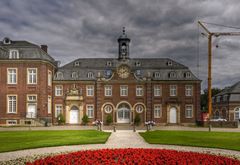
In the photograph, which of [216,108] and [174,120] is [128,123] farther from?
[216,108]

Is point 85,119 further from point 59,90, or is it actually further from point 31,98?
point 31,98

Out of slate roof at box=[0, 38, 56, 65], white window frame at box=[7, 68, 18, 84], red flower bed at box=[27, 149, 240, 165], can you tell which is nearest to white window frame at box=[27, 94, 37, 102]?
white window frame at box=[7, 68, 18, 84]

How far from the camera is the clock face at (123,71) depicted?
4720cm

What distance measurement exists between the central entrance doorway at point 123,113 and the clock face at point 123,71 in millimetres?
4164

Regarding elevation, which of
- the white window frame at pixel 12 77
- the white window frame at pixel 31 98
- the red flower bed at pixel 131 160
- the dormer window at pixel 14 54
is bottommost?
the red flower bed at pixel 131 160

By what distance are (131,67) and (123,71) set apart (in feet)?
8.93

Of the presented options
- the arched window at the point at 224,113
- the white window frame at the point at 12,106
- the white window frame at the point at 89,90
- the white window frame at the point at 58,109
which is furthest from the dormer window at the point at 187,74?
the white window frame at the point at 12,106

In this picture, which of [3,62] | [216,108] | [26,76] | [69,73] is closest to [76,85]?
[69,73]

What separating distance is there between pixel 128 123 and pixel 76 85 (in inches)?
360

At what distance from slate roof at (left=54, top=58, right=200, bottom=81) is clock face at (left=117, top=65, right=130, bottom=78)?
658 mm

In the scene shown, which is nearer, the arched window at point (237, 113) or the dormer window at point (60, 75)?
the dormer window at point (60, 75)

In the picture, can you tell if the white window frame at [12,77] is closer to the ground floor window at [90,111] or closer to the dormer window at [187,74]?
the ground floor window at [90,111]

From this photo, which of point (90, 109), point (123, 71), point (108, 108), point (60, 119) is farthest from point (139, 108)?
point (60, 119)

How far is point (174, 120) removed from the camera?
1868 inches
